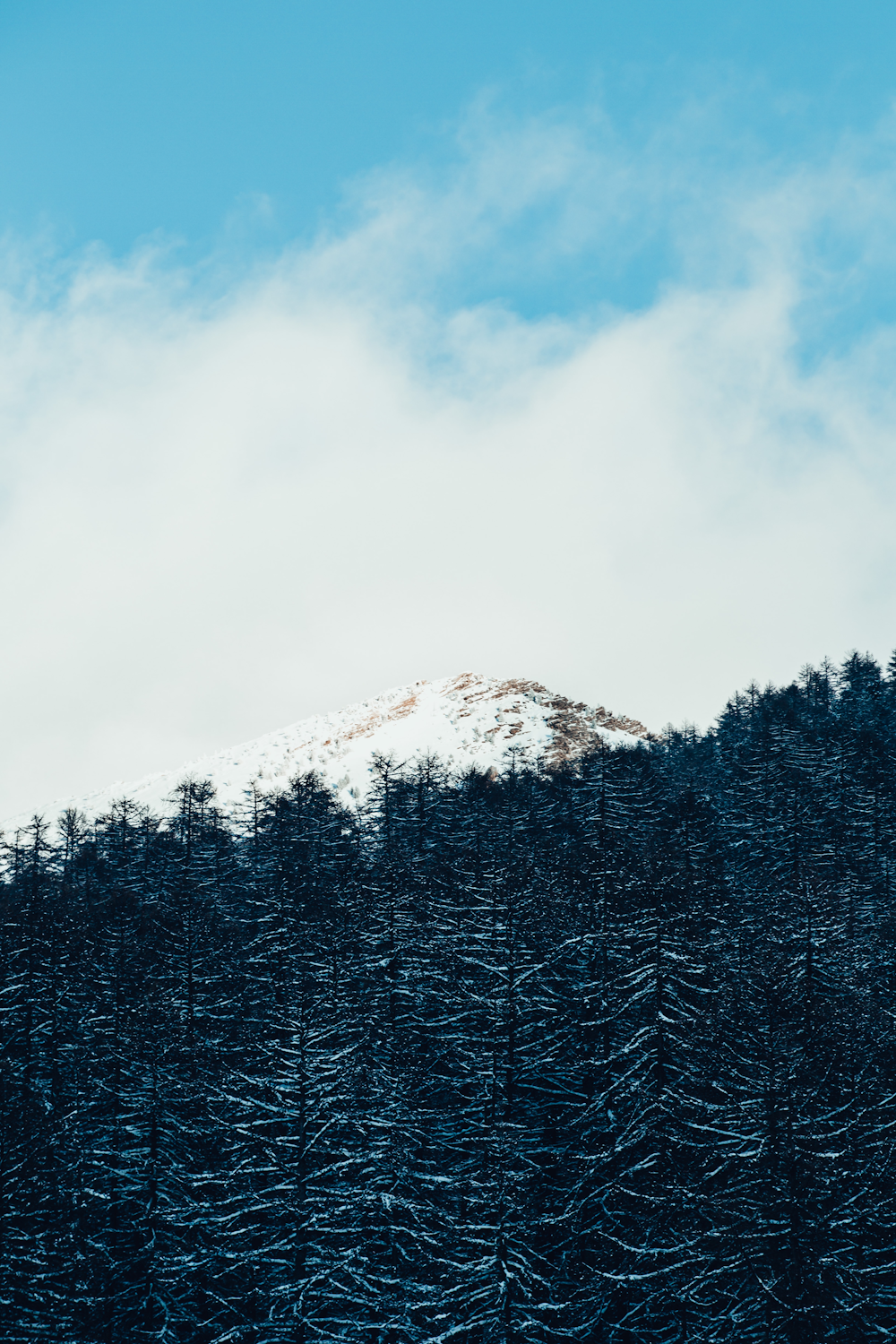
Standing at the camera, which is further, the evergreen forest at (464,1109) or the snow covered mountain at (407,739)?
the snow covered mountain at (407,739)

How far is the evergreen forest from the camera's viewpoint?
3225 cm

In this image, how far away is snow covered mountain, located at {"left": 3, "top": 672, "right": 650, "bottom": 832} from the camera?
121 m

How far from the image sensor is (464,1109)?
4097 centimetres

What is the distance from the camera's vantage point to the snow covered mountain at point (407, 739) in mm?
121250

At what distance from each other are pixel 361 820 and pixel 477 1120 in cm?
5115

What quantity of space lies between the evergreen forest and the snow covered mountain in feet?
172

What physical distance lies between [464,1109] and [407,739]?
91.1m

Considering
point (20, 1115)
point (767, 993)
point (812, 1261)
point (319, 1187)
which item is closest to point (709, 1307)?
point (812, 1261)

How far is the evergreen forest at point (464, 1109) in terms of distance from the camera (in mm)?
32250

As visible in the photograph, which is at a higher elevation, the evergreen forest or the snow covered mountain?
the snow covered mountain

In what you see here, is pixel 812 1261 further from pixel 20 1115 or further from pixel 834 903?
pixel 20 1115

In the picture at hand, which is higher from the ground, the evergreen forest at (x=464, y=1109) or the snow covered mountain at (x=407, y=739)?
the snow covered mountain at (x=407, y=739)

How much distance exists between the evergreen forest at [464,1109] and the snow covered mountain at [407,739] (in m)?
52.5

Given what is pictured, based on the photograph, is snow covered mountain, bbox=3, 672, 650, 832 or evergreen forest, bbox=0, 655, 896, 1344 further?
snow covered mountain, bbox=3, 672, 650, 832
